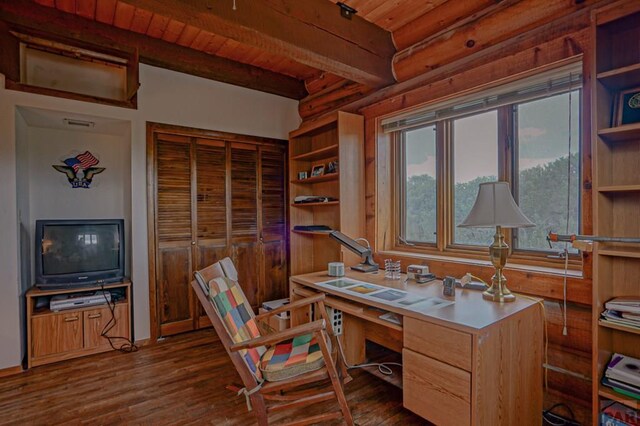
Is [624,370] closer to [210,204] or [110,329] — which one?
[210,204]

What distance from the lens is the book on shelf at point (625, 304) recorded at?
56.5 inches

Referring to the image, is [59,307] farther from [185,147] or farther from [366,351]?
[366,351]

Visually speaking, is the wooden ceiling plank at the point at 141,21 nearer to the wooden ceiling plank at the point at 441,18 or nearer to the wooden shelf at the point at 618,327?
the wooden ceiling plank at the point at 441,18

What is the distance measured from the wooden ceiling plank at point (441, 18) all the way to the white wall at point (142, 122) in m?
1.72

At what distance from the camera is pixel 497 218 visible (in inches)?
70.2

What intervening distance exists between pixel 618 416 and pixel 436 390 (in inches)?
31.0

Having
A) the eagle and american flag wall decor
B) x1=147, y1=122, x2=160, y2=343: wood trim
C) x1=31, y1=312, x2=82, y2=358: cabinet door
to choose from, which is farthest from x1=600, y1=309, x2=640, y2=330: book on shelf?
the eagle and american flag wall decor

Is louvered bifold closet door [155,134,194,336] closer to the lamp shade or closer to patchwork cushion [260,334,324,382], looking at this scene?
patchwork cushion [260,334,324,382]

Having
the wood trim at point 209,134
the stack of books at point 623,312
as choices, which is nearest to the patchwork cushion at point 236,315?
the stack of books at point 623,312

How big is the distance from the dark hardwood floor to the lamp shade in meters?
1.24

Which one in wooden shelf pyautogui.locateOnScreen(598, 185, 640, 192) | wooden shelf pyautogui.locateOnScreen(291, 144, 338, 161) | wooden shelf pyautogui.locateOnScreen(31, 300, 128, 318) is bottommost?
wooden shelf pyautogui.locateOnScreen(31, 300, 128, 318)

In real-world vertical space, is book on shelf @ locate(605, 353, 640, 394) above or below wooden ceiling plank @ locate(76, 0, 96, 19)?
below

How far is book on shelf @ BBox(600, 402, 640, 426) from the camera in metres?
1.46

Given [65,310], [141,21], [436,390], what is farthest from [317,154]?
[65,310]
